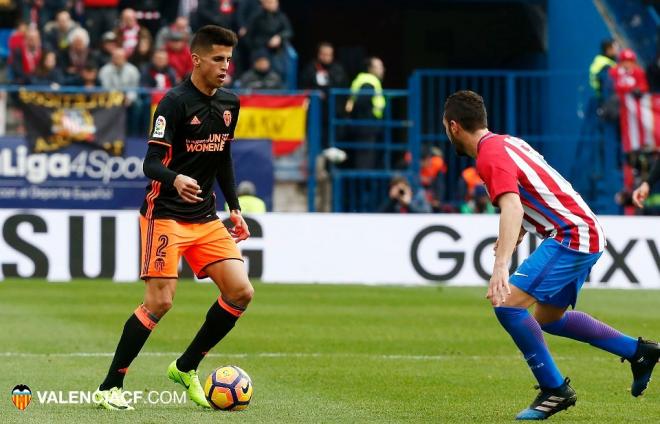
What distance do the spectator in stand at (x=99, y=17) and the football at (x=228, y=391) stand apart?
17.1m

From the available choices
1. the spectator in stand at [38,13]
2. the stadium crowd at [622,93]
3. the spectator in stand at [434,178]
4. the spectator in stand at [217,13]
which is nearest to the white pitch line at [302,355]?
the stadium crowd at [622,93]

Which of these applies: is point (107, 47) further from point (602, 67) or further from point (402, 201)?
point (602, 67)

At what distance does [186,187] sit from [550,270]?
207 centimetres

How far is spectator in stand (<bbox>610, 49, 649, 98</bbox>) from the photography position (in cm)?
2356

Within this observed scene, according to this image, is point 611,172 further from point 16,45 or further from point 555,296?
point 555,296

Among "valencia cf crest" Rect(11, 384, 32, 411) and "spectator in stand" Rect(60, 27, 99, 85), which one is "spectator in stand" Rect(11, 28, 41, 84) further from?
"valencia cf crest" Rect(11, 384, 32, 411)

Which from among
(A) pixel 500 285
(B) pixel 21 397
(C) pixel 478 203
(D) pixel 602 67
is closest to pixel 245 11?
(C) pixel 478 203

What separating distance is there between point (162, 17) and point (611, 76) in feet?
27.4

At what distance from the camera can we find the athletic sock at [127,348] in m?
8.34

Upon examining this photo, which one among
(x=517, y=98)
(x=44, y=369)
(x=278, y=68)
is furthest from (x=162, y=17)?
(x=44, y=369)

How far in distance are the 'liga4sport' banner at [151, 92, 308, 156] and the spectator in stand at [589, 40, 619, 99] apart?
16.6ft

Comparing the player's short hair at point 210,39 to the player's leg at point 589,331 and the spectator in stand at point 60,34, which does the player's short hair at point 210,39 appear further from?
the spectator in stand at point 60,34

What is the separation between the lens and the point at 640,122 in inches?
917

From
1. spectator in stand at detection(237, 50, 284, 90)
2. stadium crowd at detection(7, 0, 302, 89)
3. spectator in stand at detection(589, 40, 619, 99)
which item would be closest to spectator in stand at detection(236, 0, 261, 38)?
stadium crowd at detection(7, 0, 302, 89)
